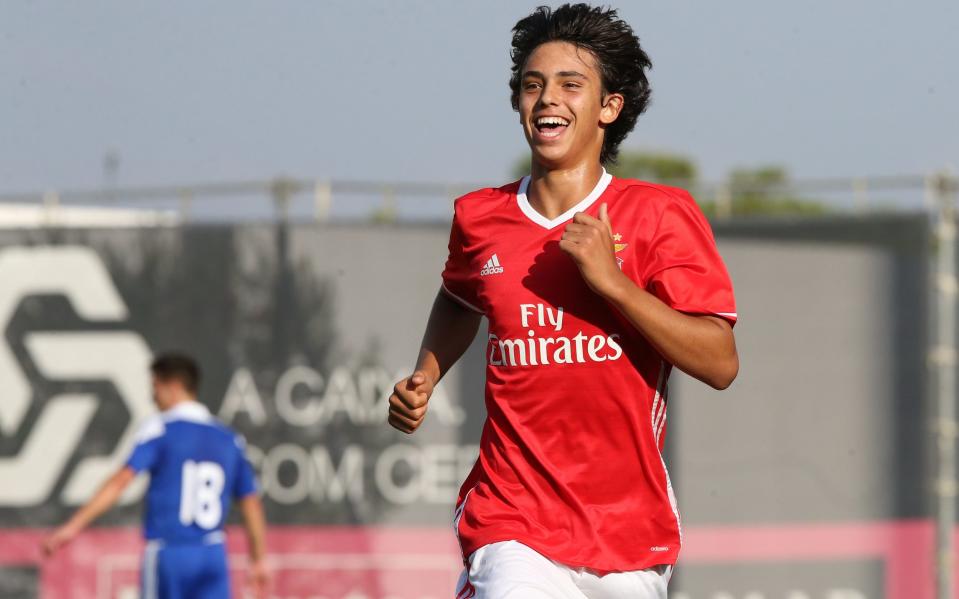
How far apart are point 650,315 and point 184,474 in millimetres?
4973

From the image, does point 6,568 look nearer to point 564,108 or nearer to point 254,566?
point 254,566

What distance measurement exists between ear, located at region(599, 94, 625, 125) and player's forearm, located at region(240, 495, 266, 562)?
15.6 feet

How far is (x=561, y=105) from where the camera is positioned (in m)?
3.65

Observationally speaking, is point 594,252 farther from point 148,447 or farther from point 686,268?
point 148,447

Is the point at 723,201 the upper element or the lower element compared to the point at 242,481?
upper

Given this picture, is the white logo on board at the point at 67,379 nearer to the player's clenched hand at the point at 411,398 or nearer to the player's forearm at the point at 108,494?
the player's forearm at the point at 108,494

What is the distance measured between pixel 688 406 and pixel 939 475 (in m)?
1.43

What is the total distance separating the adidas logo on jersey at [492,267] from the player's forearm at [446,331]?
12.5 inches

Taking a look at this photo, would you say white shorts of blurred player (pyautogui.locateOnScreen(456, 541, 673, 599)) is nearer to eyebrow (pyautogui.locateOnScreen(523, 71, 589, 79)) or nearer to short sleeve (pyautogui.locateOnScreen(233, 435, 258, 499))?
eyebrow (pyautogui.locateOnScreen(523, 71, 589, 79))

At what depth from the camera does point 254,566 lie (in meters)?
8.20

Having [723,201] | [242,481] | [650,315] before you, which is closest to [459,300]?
[650,315]

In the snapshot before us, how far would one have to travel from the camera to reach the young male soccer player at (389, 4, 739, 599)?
3.45 m

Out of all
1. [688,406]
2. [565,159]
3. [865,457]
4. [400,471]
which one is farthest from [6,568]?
[565,159]

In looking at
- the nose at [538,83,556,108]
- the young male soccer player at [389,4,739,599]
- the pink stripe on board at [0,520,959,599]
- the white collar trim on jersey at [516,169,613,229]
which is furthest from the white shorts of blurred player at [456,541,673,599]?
the pink stripe on board at [0,520,959,599]
